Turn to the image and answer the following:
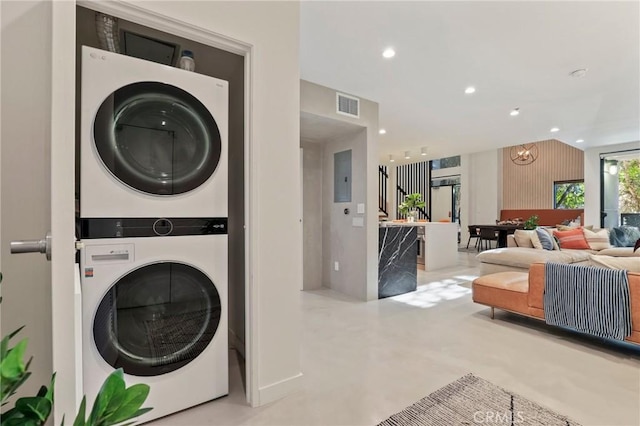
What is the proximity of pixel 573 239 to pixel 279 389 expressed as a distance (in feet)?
20.6

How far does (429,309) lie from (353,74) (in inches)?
111

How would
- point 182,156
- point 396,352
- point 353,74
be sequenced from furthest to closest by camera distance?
point 353,74 → point 396,352 → point 182,156

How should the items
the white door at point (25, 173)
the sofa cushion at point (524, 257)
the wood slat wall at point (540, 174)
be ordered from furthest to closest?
the wood slat wall at point (540, 174), the sofa cushion at point (524, 257), the white door at point (25, 173)

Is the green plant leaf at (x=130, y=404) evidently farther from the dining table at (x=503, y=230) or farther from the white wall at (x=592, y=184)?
the white wall at (x=592, y=184)

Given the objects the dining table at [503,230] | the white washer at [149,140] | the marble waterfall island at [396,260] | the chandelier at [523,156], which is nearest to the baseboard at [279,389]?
the white washer at [149,140]

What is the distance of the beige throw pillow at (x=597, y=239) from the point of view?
5812 mm

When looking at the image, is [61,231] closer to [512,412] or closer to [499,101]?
[512,412]

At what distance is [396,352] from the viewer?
2.48m

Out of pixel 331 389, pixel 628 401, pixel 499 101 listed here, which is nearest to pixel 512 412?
pixel 628 401

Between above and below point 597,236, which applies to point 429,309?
below

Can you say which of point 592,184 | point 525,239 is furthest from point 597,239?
point 592,184

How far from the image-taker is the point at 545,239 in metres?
5.23

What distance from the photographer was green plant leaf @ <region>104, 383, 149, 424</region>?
0.51 meters

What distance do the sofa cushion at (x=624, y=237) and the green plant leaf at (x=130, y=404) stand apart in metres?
8.14
